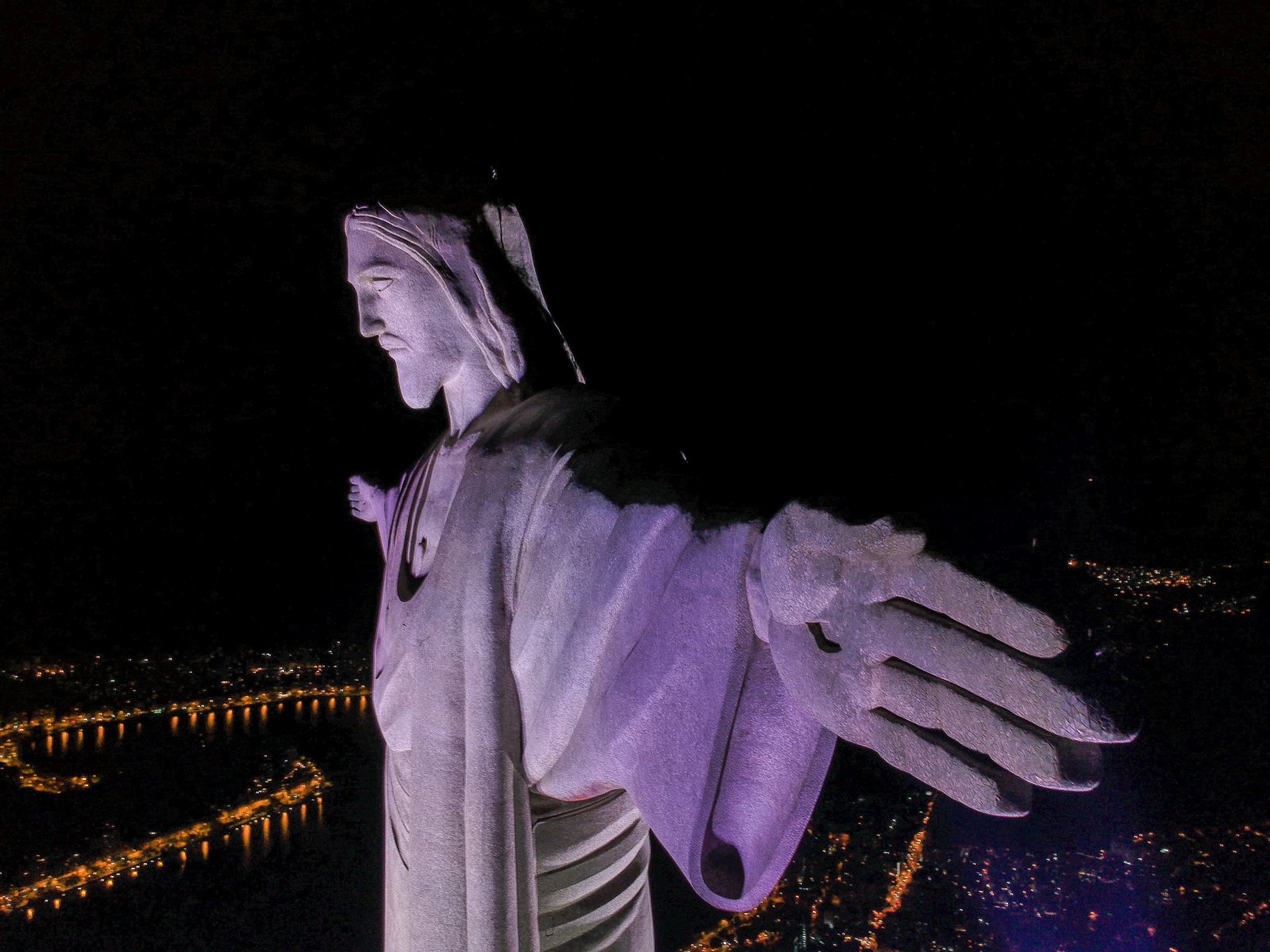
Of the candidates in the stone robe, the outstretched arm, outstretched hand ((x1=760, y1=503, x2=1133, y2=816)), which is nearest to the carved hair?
the stone robe

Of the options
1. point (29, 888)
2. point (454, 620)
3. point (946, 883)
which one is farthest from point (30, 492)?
point (946, 883)

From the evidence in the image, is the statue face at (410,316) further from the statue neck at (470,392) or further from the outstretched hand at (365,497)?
the outstretched hand at (365,497)

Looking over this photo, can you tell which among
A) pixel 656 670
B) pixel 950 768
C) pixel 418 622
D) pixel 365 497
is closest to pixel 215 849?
pixel 365 497

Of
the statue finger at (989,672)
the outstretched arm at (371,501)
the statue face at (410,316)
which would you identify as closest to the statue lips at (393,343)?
the statue face at (410,316)

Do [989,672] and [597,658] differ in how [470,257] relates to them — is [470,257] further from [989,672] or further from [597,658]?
[989,672]

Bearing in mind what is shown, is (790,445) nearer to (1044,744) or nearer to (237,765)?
(1044,744)

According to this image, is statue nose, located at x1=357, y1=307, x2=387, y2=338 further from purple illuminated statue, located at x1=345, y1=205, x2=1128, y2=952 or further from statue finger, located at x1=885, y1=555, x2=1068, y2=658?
statue finger, located at x1=885, y1=555, x2=1068, y2=658
